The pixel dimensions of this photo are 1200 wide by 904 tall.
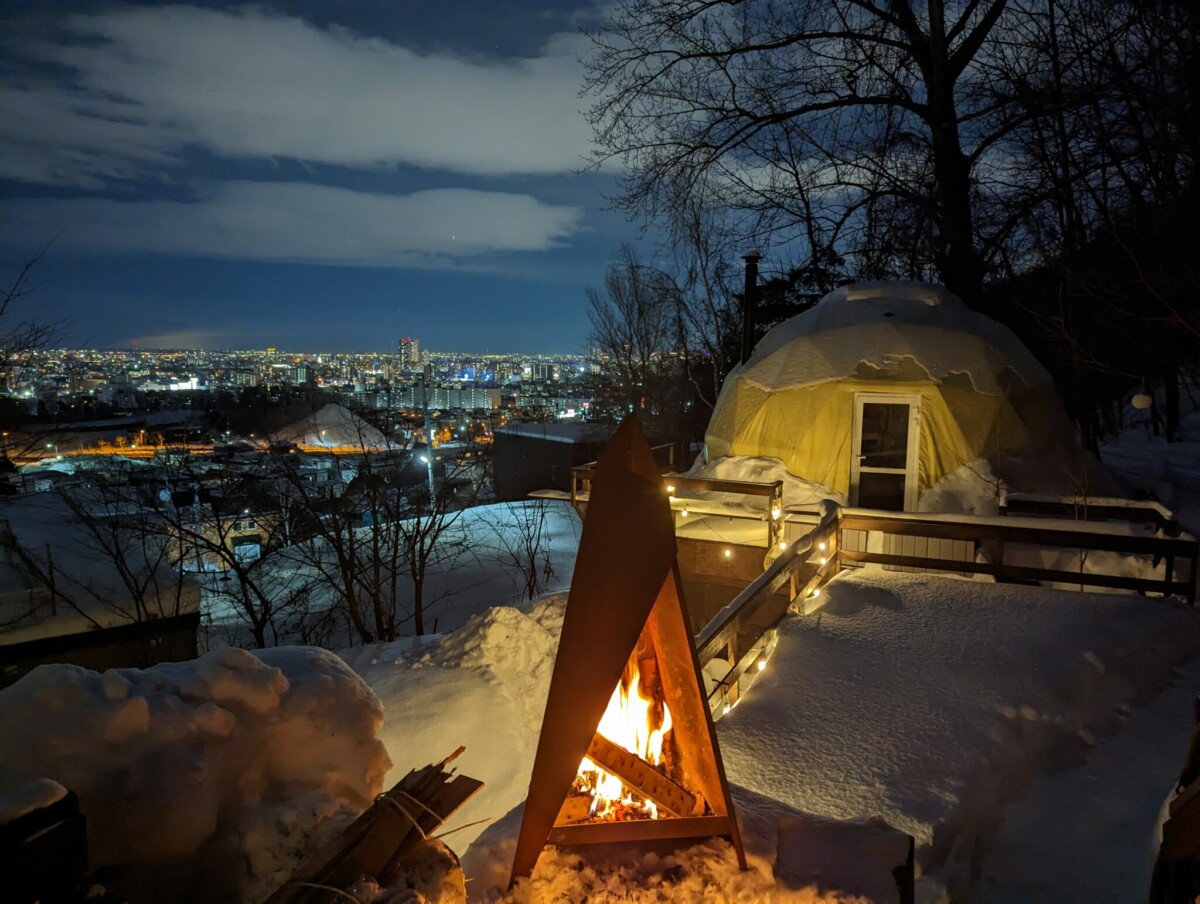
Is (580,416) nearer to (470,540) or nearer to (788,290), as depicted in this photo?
(788,290)

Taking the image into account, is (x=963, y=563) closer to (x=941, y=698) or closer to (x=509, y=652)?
(x=941, y=698)

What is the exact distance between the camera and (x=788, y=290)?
20219mm

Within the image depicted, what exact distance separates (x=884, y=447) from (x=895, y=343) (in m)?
1.67

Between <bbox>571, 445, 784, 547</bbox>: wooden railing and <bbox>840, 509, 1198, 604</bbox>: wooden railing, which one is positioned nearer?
<bbox>840, 509, 1198, 604</bbox>: wooden railing

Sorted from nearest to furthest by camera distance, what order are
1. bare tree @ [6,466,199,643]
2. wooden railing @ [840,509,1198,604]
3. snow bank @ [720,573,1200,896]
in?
snow bank @ [720,573,1200,896], wooden railing @ [840,509,1198,604], bare tree @ [6,466,199,643]

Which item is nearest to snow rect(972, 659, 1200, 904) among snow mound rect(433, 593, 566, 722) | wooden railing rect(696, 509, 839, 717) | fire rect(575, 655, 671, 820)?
wooden railing rect(696, 509, 839, 717)

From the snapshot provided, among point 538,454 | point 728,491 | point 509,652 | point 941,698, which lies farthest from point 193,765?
point 538,454

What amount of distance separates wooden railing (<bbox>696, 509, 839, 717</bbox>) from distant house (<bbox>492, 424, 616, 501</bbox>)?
15.1 m

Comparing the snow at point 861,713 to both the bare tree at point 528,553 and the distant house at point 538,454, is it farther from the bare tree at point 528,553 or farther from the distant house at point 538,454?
the distant house at point 538,454

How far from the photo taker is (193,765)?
1.98 meters

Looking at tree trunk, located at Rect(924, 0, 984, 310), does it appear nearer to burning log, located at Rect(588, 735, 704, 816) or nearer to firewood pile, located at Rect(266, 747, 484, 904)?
burning log, located at Rect(588, 735, 704, 816)

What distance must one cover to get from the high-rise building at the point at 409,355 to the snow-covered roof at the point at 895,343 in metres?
8.96

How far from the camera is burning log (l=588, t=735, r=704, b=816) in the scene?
2494 millimetres

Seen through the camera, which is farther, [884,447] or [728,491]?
[884,447]
